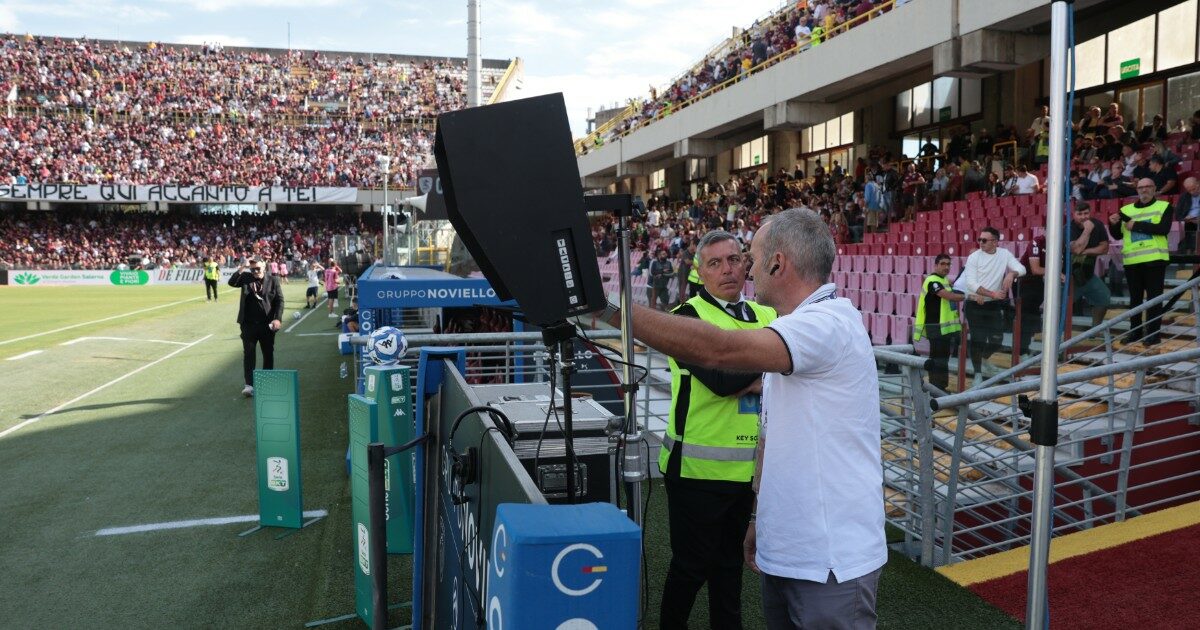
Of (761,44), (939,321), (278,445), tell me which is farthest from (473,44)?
(278,445)

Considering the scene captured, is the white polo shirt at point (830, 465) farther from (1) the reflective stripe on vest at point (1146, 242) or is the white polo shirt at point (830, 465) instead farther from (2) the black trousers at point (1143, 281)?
(1) the reflective stripe on vest at point (1146, 242)

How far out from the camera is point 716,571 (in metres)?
3.67

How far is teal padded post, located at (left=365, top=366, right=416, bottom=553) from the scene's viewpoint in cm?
495

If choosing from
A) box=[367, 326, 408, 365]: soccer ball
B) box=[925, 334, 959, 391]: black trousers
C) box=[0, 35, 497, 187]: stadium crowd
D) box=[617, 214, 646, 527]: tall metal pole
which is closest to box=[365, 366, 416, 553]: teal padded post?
box=[367, 326, 408, 365]: soccer ball

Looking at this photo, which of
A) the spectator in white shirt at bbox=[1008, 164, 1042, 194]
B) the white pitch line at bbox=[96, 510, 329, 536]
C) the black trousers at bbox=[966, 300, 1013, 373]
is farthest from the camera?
the spectator in white shirt at bbox=[1008, 164, 1042, 194]

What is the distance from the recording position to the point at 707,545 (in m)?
3.59

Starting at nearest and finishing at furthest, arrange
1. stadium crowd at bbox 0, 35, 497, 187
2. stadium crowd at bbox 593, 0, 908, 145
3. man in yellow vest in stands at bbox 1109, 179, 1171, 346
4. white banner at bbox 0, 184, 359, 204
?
man in yellow vest in stands at bbox 1109, 179, 1171, 346 < stadium crowd at bbox 593, 0, 908, 145 < white banner at bbox 0, 184, 359, 204 < stadium crowd at bbox 0, 35, 497, 187

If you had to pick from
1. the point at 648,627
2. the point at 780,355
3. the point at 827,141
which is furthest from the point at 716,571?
the point at 827,141

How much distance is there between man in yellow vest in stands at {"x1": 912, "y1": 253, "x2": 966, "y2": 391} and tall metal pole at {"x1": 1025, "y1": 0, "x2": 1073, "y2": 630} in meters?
4.90

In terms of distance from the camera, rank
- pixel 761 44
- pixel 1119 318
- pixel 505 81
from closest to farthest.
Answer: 1. pixel 1119 318
2. pixel 761 44
3. pixel 505 81

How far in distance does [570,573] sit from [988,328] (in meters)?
6.70

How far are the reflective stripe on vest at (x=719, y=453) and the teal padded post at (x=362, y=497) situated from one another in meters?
1.76

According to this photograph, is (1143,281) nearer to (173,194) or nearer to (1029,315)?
(1029,315)

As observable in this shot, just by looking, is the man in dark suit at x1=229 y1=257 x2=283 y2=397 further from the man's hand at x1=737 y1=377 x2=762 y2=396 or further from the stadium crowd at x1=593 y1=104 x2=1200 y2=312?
the man's hand at x1=737 y1=377 x2=762 y2=396
